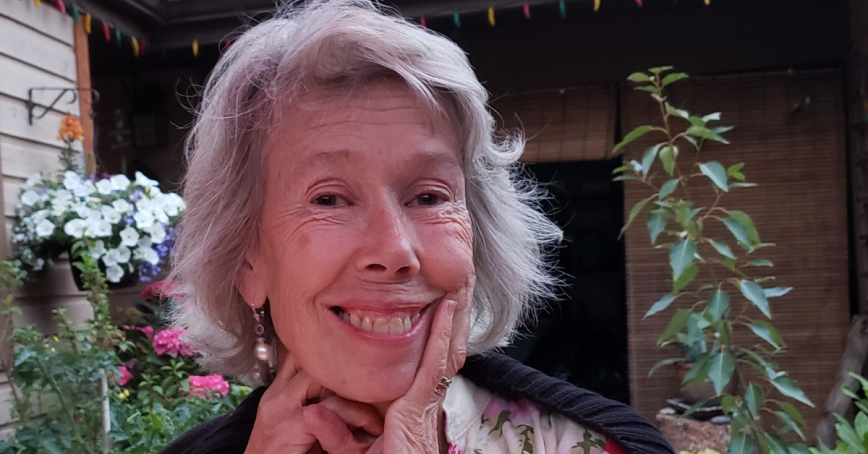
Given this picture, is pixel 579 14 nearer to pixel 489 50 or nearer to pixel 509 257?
pixel 489 50

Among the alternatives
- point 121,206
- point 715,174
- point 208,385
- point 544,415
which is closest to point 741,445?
point 715,174

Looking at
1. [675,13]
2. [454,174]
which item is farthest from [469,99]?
[675,13]

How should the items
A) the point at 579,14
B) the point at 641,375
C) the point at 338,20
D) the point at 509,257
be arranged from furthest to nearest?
1. the point at 641,375
2. the point at 579,14
3. the point at 509,257
4. the point at 338,20

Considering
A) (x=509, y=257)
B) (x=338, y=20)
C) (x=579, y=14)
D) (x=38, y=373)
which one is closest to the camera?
(x=338, y=20)

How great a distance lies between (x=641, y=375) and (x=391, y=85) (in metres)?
2.93

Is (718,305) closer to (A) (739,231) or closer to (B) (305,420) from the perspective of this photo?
(A) (739,231)

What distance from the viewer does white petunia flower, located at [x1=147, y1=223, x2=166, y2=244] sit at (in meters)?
2.00

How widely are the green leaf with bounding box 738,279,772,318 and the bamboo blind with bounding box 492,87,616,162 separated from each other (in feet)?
5.55

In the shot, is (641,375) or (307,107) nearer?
(307,107)

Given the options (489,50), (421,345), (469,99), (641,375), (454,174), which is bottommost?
(641,375)

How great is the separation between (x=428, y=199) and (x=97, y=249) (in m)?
1.56

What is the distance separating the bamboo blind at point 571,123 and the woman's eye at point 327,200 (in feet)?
8.34

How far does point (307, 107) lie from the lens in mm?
832

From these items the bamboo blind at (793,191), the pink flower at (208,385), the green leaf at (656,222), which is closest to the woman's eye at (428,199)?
the green leaf at (656,222)
